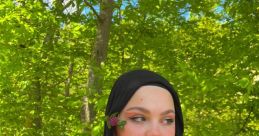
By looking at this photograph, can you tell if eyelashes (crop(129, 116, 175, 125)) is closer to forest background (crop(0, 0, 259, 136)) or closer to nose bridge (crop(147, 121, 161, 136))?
nose bridge (crop(147, 121, 161, 136))

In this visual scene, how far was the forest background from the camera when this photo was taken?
24.7ft

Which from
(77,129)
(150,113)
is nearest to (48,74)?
(77,129)

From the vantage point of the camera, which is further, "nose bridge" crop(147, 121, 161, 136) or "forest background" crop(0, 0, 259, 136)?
"forest background" crop(0, 0, 259, 136)

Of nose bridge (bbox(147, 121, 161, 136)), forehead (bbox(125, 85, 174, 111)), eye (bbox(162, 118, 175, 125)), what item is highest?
forehead (bbox(125, 85, 174, 111))

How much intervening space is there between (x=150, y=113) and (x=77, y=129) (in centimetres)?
326

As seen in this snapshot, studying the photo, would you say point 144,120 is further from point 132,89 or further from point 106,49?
point 106,49

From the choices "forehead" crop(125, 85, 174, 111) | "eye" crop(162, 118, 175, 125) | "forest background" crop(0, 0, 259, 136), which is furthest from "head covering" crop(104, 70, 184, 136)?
"forest background" crop(0, 0, 259, 136)

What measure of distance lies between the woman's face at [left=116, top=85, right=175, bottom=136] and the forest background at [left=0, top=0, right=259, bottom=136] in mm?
4534

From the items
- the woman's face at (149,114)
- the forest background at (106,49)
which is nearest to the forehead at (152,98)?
the woman's face at (149,114)

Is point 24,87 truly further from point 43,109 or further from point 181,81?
point 181,81

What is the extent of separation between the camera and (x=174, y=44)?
1072 centimetres

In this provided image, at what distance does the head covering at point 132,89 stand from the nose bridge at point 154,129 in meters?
0.19

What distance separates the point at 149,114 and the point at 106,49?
6048 mm

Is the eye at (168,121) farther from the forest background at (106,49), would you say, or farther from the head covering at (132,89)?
the forest background at (106,49)
